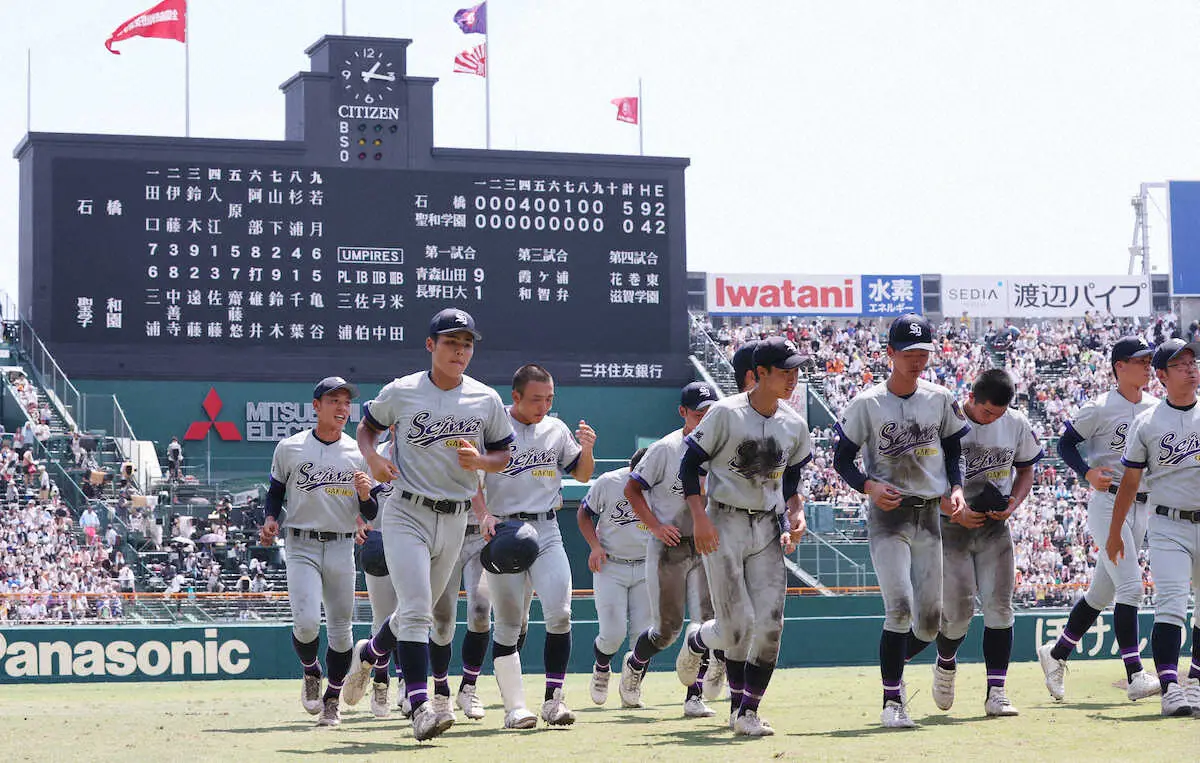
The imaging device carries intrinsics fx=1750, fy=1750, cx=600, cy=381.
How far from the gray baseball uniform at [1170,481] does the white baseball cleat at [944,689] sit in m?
1.39

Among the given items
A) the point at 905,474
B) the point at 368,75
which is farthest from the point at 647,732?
the point at 368,75

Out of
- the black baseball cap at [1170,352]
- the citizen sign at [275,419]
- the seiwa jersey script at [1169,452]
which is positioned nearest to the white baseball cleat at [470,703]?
the seiwa jersey script at [1169,452]

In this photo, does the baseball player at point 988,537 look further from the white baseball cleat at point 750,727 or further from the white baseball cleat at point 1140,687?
the white baseball cleat at point 750,727

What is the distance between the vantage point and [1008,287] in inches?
1976

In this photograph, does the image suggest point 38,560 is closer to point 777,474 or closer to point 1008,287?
point 777,474

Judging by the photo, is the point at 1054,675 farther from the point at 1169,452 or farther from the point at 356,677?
the point at 356,677

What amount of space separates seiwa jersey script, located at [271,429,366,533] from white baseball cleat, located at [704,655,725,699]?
9.79ft

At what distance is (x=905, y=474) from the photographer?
10844 mm

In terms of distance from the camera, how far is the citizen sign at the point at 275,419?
34.0 m

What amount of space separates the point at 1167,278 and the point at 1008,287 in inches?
189

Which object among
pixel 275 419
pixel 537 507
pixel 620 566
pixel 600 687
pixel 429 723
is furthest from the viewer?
pixel 275 419

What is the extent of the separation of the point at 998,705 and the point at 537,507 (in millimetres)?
3332

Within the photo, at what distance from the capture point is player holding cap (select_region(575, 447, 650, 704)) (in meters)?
14.5

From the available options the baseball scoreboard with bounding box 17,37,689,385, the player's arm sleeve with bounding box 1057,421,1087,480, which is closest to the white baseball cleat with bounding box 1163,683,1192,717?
the player's arm sleeve with bounding box 1057,421,1087,480
